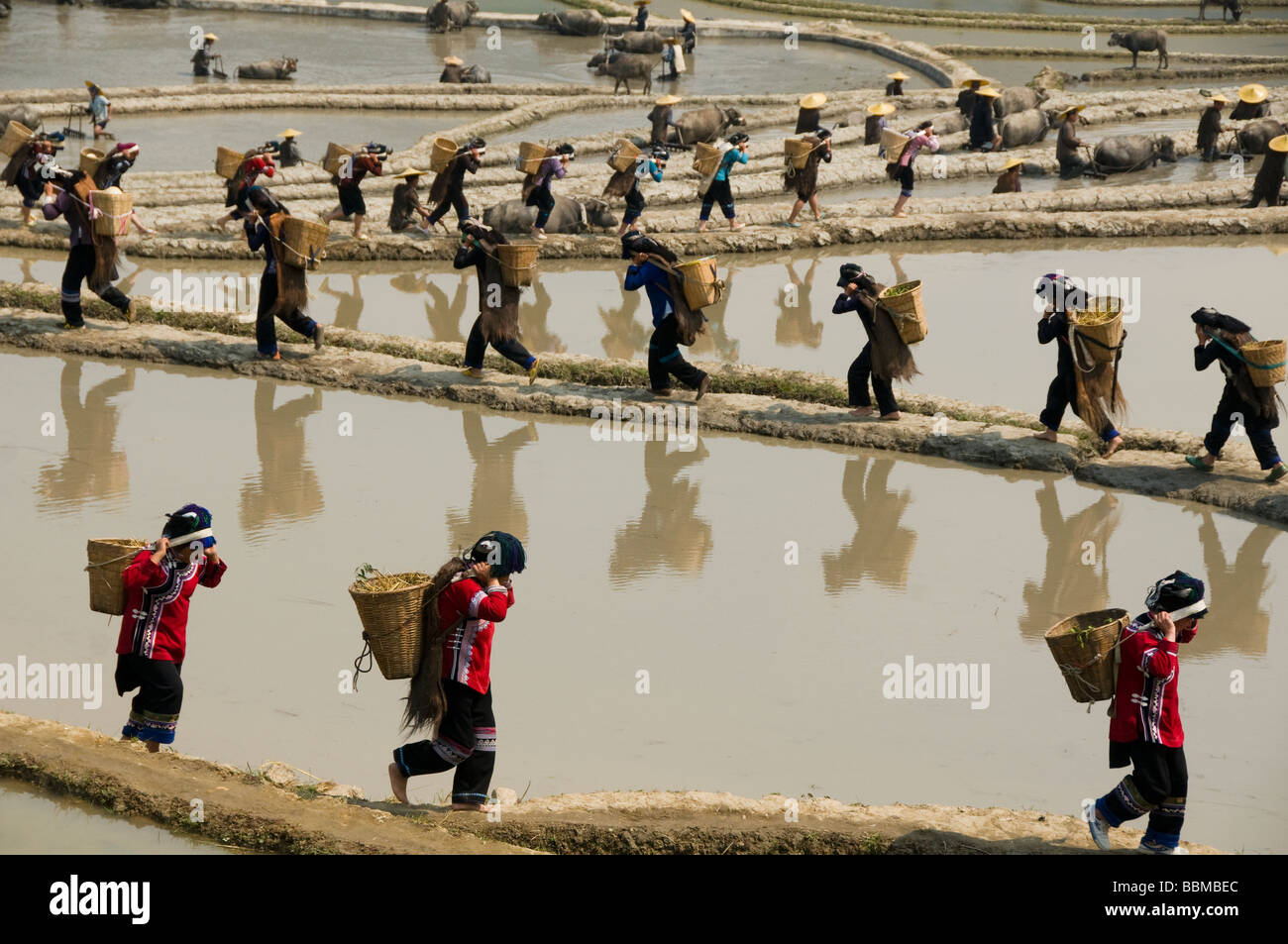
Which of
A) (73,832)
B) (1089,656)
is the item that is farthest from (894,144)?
(73,832)

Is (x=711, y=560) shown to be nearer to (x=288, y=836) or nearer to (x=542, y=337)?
(x=288, y=836)

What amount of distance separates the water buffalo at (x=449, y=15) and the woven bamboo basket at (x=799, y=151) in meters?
20.0

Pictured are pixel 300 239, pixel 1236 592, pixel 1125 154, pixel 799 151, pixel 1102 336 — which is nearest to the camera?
pixel 1236 592

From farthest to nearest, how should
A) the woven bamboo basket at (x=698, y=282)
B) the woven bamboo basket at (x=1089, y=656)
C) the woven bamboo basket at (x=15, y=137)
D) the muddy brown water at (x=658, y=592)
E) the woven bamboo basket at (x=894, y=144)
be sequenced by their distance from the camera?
the woven bamboo basket at (x=894, y=144) → the woven bamboo basket at (x=15, y=137) → the woven bamboo basket at (x=698, y=282) → the muddy brown water at (x=658, y=592) → the woven bamboo basket at (x=1089, y=656)

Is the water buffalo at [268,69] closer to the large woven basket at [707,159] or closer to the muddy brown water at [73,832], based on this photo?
the large woven basket at [707,159]

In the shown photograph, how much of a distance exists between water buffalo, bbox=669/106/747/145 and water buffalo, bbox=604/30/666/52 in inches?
329

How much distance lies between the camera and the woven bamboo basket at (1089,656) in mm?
5859

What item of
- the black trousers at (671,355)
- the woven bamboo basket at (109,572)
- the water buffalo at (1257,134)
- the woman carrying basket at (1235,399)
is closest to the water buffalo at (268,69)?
the water buffalo at (1257,134)

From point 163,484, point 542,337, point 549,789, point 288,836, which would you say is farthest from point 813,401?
point 288,836

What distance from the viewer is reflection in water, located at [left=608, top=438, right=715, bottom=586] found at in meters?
8.46

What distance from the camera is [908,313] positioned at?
10.5 meters

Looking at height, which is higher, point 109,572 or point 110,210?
point 110,210

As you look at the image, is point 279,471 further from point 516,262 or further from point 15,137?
point 15,137

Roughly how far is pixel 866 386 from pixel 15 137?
365 inches
